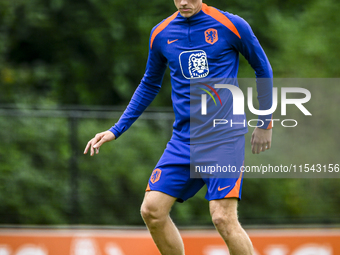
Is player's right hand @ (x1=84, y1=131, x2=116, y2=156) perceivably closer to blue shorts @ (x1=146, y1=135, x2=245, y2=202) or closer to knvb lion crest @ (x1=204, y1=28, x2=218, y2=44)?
blue shorts @ (x1=146, y1=135, x2=245, y2=202)

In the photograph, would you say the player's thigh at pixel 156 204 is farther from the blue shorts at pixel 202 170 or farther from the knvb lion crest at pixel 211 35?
the knvb lion crest at pixel 211 35

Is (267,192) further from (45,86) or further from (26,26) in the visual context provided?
(26,26)

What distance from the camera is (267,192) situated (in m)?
6.50

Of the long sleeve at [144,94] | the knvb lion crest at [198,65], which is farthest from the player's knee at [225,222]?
the long sleeve at [144,94]

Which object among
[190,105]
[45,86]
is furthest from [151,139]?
[45,86]

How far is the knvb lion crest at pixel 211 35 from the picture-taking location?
10.5 ft

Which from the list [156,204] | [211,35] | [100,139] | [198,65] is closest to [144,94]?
[100,139]

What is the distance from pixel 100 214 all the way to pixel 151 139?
1.17 m

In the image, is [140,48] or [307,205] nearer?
[307,205]

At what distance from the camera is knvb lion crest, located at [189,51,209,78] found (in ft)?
10.5

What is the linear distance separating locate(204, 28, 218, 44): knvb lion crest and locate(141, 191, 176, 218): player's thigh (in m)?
1.07

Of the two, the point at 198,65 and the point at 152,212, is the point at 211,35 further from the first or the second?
the point at 152,212

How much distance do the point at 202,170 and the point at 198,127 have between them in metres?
0.29

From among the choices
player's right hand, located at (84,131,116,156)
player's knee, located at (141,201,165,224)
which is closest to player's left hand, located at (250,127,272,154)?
player's knee, located at (141,201,165,224)
